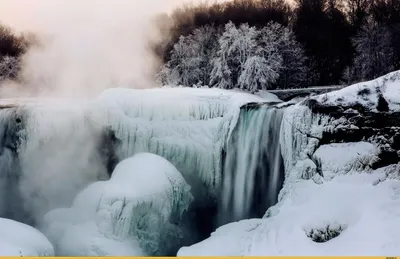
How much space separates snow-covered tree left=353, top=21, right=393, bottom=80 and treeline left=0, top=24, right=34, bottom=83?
919 inches

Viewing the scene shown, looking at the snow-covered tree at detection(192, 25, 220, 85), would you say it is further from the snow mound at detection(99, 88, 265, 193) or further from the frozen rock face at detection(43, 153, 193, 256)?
the frozen rock face at detection(43, 153, 193, 256)

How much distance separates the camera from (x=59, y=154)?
513 inches

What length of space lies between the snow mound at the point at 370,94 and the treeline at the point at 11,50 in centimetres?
2973

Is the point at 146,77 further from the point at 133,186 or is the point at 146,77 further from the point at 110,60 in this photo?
→ the point at 133,186

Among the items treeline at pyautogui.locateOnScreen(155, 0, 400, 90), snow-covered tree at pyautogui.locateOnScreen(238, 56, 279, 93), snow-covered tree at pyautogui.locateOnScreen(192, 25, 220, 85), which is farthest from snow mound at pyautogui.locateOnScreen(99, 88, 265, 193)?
snow-covered tree at pyautogui.locateOnScreen(192, 25, 220, 85)

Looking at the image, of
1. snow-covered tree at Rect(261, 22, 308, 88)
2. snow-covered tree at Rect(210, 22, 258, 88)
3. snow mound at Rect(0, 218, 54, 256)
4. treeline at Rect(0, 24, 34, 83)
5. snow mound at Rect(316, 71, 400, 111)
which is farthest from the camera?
treeline at Rect(0, 24, 34, 83)

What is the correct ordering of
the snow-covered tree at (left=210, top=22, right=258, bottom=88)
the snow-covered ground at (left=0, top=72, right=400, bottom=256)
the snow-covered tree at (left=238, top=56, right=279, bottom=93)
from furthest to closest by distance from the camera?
the snow-covered tree at (left=210, top=22, right=258, bottom=88) < the snow-covered tree at (left=238, top=56, right=279, bottom=93) < the snow-covered ground at (left=0, top=72, right=400, bottom=256)

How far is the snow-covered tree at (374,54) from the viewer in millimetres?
25359

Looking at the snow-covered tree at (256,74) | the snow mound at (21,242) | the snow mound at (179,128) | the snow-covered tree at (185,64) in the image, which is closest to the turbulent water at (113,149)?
the snow mound at (179,128)

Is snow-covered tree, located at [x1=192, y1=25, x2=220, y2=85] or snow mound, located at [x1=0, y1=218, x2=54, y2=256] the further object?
snow-covered tree, located at [x1=192, y1=25, x2=220, y2=85]

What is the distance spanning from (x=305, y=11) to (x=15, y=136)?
90.6ft

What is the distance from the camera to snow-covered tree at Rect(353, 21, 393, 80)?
2536 centimetres

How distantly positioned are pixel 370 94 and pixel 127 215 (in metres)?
5.53

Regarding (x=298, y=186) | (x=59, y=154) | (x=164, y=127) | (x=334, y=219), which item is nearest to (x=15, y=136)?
(x=59, y=154)
